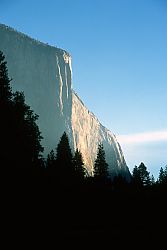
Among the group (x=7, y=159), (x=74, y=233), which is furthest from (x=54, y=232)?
(x=7, y=159)

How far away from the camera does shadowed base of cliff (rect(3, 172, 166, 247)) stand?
15.7 m

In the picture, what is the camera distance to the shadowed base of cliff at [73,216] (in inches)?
617

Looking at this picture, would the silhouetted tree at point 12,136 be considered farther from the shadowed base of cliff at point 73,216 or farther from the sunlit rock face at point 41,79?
the sunlit rock face at point 41,79

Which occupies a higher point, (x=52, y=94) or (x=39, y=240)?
(x=52, y=94)

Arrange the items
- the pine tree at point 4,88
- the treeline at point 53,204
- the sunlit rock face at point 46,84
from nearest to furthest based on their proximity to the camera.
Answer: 1. the treeline at point 53,204
2. the pine tree at point 4,88
3. the sunlit rock face at point 46,84

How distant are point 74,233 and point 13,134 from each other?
13.4 metres

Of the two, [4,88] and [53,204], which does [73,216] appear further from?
[4,88]

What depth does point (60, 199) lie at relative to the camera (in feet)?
83.3

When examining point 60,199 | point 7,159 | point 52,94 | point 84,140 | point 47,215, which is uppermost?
point 52,94

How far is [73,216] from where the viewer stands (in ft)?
73.5

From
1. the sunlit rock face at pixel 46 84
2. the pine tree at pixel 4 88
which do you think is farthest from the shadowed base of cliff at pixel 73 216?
the sunlit rock face at pixel 46 84

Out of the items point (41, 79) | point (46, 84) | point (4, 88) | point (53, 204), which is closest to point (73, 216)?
point (53, 204)

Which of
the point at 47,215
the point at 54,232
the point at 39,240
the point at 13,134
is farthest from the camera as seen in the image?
the point at 13,134

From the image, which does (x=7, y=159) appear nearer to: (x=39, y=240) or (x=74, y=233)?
(x=74, y=233)
